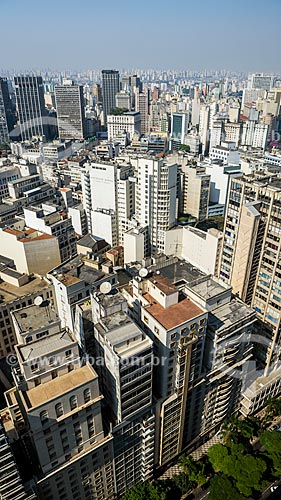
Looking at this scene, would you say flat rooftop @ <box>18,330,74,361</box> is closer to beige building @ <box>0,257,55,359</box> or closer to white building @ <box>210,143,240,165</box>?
beige building @ <box>0,257,55,359</box>

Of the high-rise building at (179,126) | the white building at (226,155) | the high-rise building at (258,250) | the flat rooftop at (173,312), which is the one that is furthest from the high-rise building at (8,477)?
the high-rise building at (179,126)

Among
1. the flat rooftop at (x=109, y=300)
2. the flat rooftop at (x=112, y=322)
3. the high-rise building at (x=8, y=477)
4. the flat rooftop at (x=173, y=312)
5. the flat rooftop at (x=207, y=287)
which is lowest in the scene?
the high-rise building at (x=8, y=477)

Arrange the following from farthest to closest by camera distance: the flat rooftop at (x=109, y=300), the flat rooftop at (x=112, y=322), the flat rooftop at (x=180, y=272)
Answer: the flat rooftop at (x=180, y=272) → the flat rooftop at (x=109, y=300) → the flat rooftop at (x=112, y=322)

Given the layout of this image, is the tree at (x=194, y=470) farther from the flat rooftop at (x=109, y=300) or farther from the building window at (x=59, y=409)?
the flat rooftop at (x=109, y=300)

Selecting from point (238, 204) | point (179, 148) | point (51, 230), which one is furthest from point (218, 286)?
point (179, 148)

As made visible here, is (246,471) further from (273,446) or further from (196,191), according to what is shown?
(196,191)

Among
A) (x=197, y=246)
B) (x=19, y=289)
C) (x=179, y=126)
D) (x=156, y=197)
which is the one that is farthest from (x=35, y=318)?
(x=179, y=126)

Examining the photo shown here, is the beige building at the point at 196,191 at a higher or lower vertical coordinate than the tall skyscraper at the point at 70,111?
lower
